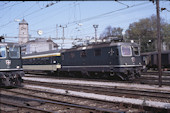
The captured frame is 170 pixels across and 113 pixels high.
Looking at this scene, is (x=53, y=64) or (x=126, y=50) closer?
(x=126, y=50)

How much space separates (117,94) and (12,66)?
793 cm

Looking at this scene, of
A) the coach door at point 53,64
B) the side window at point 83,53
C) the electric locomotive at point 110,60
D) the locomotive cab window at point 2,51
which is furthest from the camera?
the coach door at point 53,64

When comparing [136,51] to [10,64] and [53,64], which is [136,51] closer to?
[53,64]

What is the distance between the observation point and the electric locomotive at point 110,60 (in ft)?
54.4

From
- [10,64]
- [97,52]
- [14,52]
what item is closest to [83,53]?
[97,52]

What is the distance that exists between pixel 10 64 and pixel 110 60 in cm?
826

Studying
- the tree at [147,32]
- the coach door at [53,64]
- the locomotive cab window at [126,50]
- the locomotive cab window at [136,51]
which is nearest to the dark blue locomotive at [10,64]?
the locomotive cab window at [126,50]

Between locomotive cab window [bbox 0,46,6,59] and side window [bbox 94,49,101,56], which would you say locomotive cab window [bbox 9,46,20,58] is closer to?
locomotive cab window [bbox 0,46,6,59]

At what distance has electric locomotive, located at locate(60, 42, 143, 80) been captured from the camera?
16594 millimetres

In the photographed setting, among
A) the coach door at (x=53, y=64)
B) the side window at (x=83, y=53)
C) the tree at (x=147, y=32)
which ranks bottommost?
the coach door at (x=53, y=64)

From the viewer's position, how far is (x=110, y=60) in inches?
674

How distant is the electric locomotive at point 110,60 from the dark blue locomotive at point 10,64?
706 centimetres

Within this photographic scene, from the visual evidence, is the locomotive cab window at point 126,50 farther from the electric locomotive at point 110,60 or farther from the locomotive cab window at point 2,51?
the locomotive cab window at point 2,51

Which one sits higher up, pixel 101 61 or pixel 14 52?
pixel 14 52
